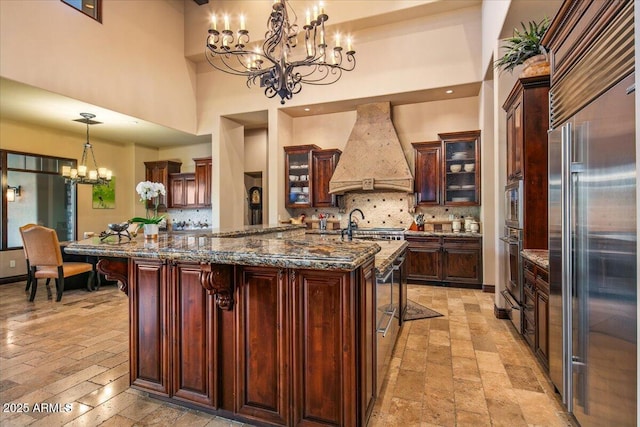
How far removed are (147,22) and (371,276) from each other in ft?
22.9

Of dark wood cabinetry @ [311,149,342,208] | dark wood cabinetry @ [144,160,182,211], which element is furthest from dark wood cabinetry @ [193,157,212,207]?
dark wood cabinetry @ [311,149,342,208]

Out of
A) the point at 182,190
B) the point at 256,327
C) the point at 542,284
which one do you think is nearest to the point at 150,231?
the point at 256,327

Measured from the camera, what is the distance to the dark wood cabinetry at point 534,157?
9.57 feet

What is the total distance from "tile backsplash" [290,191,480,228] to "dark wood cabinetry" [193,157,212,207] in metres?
3.07

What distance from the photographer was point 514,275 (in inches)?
132

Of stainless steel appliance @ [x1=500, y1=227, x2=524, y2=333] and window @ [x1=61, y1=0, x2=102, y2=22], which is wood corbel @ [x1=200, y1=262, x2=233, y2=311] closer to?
stainless steel appliance @ [x1=500, y1=227, x2=524, y2=333]

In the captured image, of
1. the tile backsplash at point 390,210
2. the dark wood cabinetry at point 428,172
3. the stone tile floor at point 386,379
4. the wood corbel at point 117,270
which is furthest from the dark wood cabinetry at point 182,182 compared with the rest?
the wood corbel at point 117,270

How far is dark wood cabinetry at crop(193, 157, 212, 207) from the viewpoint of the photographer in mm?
7797

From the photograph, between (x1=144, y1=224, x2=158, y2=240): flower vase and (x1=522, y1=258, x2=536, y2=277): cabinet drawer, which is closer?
(x1=144, y1=224, x2=158, y2=240): flower vase

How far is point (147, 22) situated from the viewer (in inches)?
246

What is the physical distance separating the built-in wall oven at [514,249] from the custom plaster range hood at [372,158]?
238 centimetres

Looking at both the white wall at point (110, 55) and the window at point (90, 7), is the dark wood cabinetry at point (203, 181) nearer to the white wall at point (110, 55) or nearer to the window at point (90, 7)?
the white wall at point (110, 55)

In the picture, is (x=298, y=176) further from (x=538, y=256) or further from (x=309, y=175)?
(x=538, y=256)

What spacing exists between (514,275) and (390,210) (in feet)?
10.9
